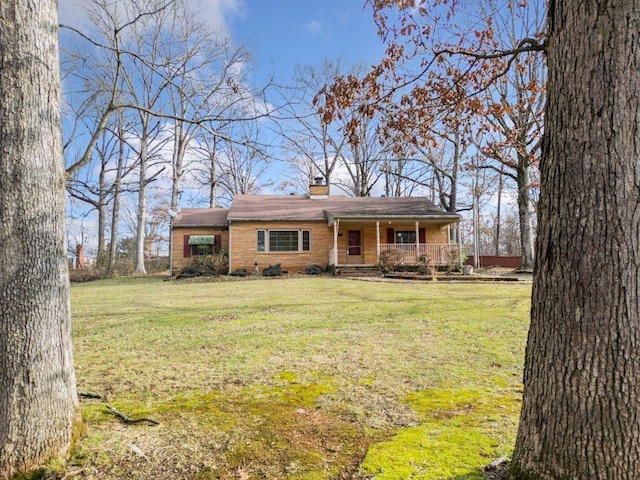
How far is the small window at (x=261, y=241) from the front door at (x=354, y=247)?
187 inches

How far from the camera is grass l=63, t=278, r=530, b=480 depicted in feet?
6.50

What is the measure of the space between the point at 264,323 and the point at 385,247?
13947 millimetres

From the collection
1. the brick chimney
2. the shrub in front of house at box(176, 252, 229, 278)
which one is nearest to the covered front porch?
the brick chimney

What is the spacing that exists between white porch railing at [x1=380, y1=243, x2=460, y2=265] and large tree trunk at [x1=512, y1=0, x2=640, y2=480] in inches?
672

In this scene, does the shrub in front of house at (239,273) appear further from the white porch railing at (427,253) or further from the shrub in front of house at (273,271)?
the white porch railing at (427,253)

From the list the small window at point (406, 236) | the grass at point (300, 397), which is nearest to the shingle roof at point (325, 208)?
the small window at point (406, 236)

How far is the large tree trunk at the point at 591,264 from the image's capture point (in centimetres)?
149

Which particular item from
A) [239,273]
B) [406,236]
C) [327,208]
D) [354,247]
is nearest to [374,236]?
[354,247]

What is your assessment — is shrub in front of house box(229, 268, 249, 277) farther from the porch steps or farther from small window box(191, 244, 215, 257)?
the porch steps

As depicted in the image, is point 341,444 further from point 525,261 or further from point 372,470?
point 525,261

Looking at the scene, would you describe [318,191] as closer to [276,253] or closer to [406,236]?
[276,253]

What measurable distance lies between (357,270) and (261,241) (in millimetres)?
5452

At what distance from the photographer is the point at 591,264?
5.03ft

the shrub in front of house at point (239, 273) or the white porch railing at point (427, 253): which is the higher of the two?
the white porch railing at point (427, 253)
